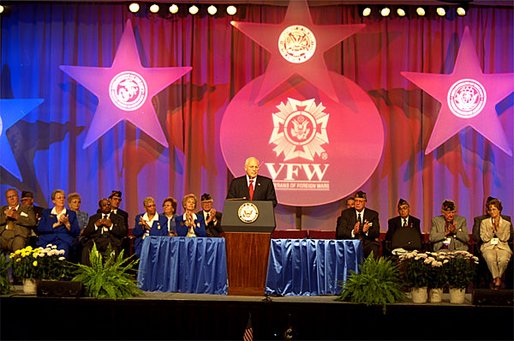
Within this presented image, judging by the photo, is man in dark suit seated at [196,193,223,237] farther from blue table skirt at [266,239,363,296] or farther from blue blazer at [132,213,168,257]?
blue table skirt at [266,239,363,296]

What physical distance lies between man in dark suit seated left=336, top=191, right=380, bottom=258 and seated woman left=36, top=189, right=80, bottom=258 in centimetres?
275

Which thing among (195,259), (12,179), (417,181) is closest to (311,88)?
(417,181)

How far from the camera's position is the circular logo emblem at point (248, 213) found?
6762mm

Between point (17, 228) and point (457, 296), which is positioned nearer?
point (457, 296)

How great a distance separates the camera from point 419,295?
6848 millimetres

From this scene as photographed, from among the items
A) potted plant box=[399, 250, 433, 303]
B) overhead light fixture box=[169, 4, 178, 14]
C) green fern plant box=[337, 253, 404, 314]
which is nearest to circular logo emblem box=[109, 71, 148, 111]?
overhead light fixture box=[169, 4, 178, 14]

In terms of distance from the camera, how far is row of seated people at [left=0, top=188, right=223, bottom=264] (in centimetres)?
827

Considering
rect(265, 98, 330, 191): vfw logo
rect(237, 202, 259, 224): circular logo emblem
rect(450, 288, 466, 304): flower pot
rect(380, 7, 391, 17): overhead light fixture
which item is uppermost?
rect(380, 7, 391, 17): overhead light fixture

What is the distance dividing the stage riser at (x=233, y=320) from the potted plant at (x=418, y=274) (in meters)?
0.26

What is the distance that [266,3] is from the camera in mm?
10156

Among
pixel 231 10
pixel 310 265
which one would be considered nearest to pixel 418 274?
pixel 310 265

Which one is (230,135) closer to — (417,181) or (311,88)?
(311,88)

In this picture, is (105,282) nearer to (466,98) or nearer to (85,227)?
(85,227)

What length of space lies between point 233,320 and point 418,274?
1.63 meters
